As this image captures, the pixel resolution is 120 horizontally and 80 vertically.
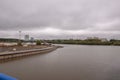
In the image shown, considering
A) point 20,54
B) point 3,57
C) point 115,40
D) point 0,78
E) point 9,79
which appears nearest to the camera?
point 9,79

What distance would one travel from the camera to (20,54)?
35.2m

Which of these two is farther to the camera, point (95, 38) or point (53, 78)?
point (95, 38)

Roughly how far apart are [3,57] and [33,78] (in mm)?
15492

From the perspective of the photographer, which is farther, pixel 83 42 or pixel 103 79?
pixel 83 42

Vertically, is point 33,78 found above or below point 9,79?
below

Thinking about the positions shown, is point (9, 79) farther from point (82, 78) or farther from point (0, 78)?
point (82, 78)

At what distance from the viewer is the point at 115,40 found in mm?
182500

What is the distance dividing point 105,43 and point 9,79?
17207 cm

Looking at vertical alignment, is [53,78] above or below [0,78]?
below

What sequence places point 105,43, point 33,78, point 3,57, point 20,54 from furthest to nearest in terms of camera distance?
point 105,43
point 20,54
point 3,57
point 33,78

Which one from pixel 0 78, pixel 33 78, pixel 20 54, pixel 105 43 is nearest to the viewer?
pixel 0 78

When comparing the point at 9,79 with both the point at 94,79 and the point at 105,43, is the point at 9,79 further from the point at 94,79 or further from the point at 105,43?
the point at 105,43

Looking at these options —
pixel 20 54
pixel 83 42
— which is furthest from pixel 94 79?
pixel 83 42

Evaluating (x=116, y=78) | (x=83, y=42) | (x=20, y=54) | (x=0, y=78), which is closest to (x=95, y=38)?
(x=83, y=42)
